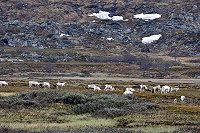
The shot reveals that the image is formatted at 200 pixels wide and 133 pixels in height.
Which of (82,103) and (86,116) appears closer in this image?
(86,116)

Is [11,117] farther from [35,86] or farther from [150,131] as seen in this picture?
[35,86]

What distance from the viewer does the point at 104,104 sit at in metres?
46.8

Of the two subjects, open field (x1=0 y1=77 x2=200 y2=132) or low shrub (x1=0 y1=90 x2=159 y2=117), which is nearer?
open field (x1=0 y1=77 x2=200 y2=132)

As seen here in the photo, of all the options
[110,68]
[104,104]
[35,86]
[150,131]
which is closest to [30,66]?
[110,68]

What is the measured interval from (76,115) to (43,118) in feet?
15.1

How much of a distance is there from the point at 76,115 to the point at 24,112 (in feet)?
17.1

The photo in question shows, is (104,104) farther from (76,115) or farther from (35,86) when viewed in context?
(35,86)

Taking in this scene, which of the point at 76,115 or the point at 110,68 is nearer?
the point at 76,115

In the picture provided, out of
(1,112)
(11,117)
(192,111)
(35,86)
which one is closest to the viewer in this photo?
(11,117)

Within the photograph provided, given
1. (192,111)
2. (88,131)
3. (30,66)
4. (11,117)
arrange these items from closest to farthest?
(88,131) < (11,117) < (192,111) < (30,66)

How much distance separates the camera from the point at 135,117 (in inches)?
1528

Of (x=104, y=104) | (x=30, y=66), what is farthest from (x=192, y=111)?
(x=30, y=66)

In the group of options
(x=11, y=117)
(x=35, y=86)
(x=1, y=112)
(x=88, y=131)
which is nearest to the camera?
(x=88, y=131)

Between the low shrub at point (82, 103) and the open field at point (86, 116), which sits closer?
the open field at point (86, 116)
